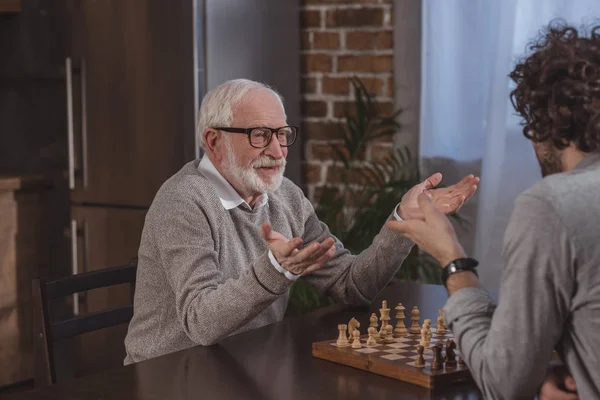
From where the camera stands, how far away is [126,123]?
3875 mm

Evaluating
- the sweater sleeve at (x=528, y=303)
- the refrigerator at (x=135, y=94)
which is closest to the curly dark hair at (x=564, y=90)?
the sweater sleeve at (x=528, y=303)

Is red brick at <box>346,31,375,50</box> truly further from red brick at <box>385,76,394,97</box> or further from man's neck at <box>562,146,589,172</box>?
man's neck at <box>562,146,589,172</box>

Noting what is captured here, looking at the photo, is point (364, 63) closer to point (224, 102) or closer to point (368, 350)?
point (224, 102)

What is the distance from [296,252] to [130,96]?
2073mm

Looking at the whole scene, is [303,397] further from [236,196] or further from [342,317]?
[236,196]

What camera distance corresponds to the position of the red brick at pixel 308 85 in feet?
13.5

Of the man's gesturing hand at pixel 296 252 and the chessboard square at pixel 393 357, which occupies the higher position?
the man's gesturing hand at pixel 296 252

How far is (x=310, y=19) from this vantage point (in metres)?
4.09

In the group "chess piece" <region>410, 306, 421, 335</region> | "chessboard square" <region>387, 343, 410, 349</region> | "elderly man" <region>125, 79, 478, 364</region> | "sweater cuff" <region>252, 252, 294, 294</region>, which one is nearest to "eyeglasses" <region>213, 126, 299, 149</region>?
"elderly man" <region>125, 79, 478, 364</region>

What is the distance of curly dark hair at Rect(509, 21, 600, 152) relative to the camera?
4.74 ft

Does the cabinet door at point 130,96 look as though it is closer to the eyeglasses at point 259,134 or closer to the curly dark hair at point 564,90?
the eyeglasses at point 259,134

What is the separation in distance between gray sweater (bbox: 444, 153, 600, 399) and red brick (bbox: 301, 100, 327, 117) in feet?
8.80

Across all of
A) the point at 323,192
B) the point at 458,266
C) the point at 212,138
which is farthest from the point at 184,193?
the point at 323,192

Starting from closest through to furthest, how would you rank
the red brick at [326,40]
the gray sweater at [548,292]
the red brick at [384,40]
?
1. the gray sweater at [548,292]
2. the red brick at [384,40]
3. the red brick at [326,40]
